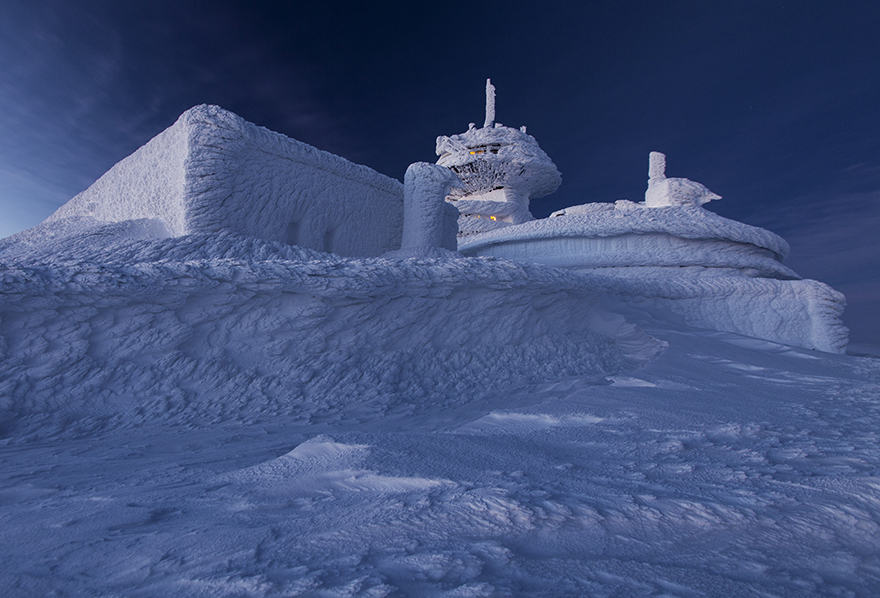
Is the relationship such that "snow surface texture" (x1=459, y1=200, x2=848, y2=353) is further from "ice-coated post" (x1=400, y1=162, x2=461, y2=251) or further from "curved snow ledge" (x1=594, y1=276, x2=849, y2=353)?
"ice-coated post" (x1=400, y1=162, x2=461, y2=251)

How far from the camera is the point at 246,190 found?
4656 mm

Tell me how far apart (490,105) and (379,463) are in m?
16.7

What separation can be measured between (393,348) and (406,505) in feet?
5.86

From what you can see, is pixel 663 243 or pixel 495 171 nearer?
pixel 663 243

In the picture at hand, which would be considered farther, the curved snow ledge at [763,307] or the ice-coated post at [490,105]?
the ice-coated post at [490,105]

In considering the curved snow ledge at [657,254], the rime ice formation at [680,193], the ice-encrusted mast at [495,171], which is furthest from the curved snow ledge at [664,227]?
the ice-encrusted mast at [495,171]

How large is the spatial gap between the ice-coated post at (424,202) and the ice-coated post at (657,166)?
7.17 metres

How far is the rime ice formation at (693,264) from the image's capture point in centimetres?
543

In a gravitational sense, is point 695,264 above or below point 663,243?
below

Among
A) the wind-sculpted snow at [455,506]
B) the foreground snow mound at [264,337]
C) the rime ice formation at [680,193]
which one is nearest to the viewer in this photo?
the wind-sculpted snow at [455,506]

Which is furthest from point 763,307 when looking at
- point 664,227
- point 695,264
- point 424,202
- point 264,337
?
point 264,337

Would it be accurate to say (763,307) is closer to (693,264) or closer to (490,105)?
(693,264)

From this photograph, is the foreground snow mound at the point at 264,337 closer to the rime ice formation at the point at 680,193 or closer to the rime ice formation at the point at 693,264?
the rime ice formation at the point at 693,264

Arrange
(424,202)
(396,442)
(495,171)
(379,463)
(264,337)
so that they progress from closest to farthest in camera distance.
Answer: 1. (379,463)
2. (396,442)
3. (264,337)
4. (424,202)
5. (495,171)
